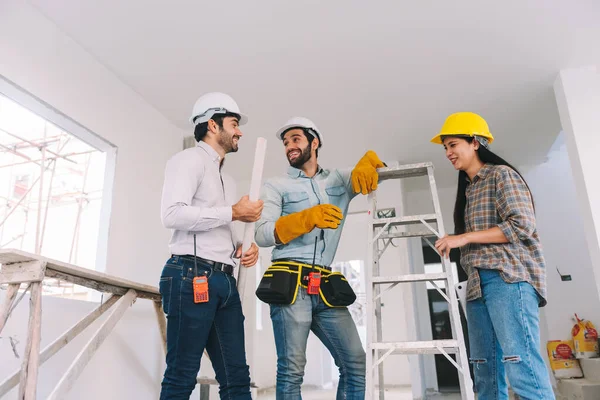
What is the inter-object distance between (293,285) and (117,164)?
6.23 feet

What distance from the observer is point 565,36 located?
279 cm

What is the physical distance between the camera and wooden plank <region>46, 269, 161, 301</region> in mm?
1671

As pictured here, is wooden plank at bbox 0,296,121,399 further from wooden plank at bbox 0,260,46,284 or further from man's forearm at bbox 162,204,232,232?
man's forearm at bbox 162,204,232,232

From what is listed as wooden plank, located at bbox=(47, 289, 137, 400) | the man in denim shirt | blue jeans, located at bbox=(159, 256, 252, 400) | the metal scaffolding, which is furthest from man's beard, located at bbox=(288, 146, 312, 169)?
the metal scaffolding

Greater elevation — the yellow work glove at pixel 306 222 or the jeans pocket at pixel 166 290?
the yellow work glove at pixel 306 222

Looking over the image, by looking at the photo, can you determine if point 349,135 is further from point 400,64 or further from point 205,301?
point 205,301

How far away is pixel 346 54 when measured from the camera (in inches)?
114

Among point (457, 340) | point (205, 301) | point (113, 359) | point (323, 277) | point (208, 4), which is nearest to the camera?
point (205, 301)

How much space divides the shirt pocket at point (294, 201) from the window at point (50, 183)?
153 centimetres

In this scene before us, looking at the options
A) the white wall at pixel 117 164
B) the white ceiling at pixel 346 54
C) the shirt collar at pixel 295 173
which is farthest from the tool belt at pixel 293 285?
the white ceiling at pixel 346 54

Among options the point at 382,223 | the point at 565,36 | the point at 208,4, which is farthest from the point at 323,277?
the point at 565,36

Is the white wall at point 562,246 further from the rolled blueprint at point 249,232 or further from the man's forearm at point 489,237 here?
the rolled blueprint at point 249,232

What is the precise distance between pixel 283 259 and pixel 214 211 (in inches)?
16.0

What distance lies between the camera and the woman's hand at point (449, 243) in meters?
1.64
